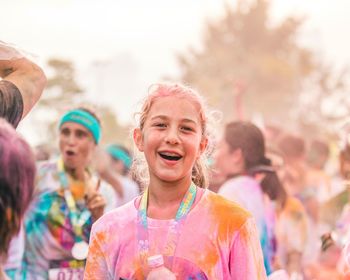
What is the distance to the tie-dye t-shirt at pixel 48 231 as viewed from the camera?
6.25 meters

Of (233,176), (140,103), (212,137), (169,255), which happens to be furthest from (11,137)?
(233,176)

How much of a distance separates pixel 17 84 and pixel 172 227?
897 millimetres

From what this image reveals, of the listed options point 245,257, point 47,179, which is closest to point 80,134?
point 47,179

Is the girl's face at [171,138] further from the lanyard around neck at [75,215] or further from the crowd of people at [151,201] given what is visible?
the lanyard around neck at [75,215]

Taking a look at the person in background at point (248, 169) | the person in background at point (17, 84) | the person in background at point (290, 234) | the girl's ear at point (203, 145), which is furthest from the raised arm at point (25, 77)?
the person in background at point (290, 234)

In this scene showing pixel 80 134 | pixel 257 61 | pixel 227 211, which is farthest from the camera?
pixel 257 61

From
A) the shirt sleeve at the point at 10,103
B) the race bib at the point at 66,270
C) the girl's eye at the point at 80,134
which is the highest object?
the girl's eye at the point at 80,134

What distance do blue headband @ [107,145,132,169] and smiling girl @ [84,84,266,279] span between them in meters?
7.47

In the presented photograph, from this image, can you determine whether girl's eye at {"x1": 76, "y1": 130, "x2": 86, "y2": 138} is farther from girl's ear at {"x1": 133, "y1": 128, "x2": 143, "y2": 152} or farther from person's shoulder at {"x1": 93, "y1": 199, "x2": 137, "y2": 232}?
person's shoulder at {"x1": 93, "y1": 199, "x2": 137, "y2": 232}

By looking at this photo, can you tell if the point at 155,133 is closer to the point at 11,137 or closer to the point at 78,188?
the point at 11,137

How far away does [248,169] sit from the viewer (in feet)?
23.1

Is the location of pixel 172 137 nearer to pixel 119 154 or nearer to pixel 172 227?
pixel 172 227

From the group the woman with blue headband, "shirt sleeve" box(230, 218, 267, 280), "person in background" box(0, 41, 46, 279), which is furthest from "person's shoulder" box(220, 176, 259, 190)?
"shirt sleeve" box(230, 218, 267, 280)

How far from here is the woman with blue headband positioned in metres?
6.23
